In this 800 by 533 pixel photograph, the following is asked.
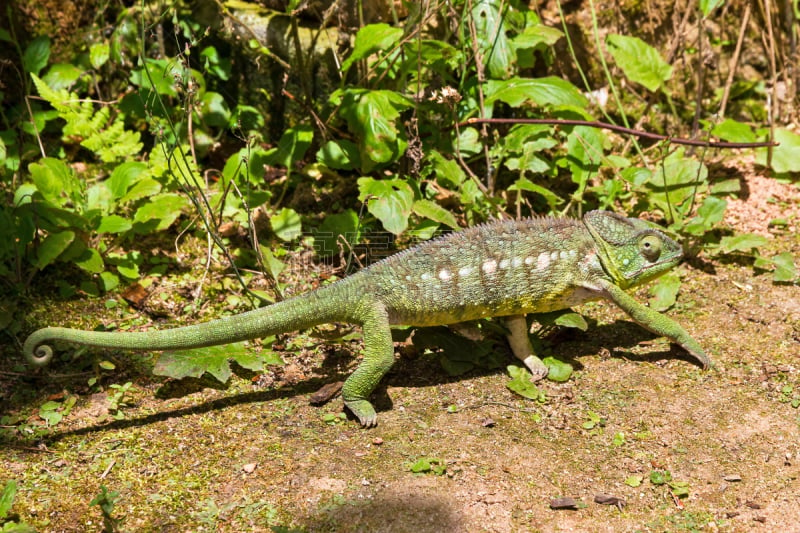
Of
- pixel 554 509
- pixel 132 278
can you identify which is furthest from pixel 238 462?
pixel 132 278

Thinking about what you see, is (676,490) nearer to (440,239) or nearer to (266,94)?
(440,239)

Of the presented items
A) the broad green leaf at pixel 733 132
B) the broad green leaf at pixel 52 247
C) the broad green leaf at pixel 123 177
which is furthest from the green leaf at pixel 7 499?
the broad green leaf at pixel 733 132

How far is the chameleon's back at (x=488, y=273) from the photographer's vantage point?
403 centimetres

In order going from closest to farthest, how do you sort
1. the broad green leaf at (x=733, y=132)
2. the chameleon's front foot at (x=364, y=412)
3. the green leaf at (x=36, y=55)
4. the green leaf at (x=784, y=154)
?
the chameleon's front foot at (x=364, y=412), the broad green leaf at (x=733, y=132), the green leaf at (x=36, y=55), the green leaf at (x=784, y=154)

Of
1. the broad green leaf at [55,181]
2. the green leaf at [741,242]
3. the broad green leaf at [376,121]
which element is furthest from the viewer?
the green leaf at [741,242]

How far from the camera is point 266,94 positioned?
598 cm

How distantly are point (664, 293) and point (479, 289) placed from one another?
4.99 ft

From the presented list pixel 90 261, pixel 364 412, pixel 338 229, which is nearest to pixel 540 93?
pixel 338 229

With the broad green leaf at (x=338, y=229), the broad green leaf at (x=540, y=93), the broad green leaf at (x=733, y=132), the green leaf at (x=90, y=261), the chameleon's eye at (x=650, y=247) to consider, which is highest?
the broad green leaf at (x=540, y=93)

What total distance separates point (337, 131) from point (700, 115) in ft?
11.1

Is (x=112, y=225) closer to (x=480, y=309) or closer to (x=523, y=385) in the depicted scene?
(x=480, y=309)

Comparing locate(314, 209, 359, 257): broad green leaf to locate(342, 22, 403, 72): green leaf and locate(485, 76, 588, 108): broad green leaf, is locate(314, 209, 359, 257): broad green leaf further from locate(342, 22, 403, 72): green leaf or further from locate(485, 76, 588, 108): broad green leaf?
locate(485, 76, 588, 108): broad green leaf

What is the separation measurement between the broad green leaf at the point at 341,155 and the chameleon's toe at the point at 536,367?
1963 millimetres

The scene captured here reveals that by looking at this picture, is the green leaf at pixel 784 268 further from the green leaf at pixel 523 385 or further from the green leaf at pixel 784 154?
the green leaf at pixel 523 385
